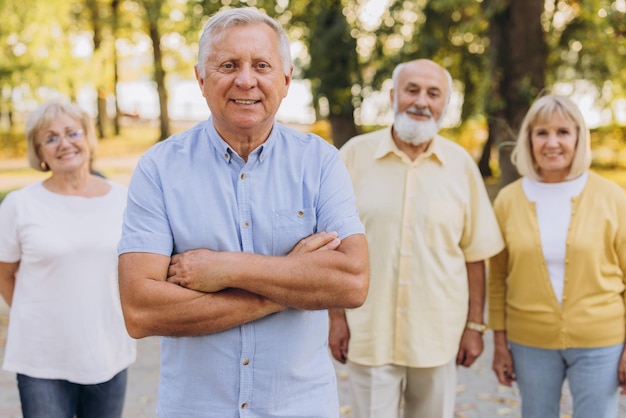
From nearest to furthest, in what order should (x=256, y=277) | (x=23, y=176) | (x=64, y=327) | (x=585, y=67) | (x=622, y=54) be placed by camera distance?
1. (x=256, y=277)
2. (x=64, y=327)
3. (x=622, y=54)
4. (x=585, y=67)
5. (x=23, y=176)

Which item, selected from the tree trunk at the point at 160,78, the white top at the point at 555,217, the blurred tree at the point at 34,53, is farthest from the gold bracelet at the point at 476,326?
the tree trunk at the point at 160,78

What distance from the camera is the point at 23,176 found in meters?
21.9

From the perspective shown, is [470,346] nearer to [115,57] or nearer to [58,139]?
[58,139]

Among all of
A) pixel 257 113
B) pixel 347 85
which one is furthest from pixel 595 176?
pixel 347 85

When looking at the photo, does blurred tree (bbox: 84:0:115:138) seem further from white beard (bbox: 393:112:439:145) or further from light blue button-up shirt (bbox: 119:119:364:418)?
light blue button-up shirt (bbox: 119:119:364:418)

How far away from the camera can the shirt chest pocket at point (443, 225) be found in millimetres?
3537

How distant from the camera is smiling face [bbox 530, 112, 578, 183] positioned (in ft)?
11.4

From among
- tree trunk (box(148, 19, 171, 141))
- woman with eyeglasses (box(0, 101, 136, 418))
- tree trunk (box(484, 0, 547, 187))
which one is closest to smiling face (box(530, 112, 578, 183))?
woman with eyeglasses (box(0, 101, 136, 418))

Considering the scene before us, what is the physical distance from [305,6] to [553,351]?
10873 mm

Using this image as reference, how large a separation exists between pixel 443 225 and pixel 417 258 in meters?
0.21

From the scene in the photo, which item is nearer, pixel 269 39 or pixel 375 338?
pixel 269 39

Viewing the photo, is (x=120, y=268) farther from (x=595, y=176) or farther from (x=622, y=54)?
(x=622, y=54)

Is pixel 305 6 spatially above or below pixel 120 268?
above

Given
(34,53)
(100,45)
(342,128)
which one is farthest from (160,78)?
(342,128)
